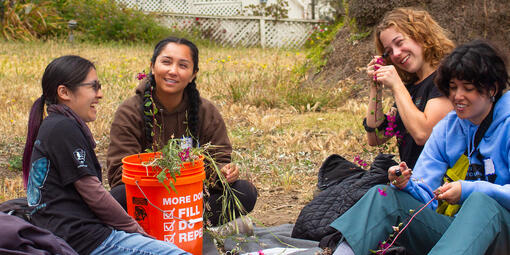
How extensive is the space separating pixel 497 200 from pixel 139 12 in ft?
46.8

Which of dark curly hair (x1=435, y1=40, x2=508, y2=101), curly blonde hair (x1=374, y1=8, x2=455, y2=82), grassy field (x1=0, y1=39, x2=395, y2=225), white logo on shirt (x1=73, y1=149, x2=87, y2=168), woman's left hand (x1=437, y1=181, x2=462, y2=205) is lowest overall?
grassy field (x1=0, y1=39, x2=395, y2=225)

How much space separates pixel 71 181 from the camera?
99.5 inches

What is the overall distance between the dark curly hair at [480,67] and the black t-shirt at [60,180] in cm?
173

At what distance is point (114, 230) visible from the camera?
2.68 metres

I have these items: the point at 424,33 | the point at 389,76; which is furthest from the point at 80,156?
the point at 424,33

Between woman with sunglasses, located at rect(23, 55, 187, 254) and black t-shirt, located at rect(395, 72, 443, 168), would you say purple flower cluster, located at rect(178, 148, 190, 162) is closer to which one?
woman with sunglasses, located at rect(23, 55, 187, 254)

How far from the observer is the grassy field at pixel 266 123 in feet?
15.6

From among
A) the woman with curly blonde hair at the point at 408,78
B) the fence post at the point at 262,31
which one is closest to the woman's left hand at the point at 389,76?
the woman with curly blonde hair at the point at 408,78

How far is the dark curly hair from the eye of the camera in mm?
2664

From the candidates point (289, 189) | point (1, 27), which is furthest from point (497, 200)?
point (1, 27)

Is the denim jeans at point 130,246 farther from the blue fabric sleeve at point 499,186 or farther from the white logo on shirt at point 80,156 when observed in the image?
the blue fabric sleeve at point 499,186

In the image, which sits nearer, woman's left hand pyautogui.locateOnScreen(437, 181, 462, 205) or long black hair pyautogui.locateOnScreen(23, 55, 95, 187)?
woman's left hand pyautogui.locateOnScreen(437, 181, 462, 205)

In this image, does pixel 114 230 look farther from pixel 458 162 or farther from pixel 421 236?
pixel 458 162

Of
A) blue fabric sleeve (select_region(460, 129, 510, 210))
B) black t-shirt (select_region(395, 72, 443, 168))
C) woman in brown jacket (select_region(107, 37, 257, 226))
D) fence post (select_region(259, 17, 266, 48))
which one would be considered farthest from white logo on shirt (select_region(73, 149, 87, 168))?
fence post (select_region(259, 17, 266, 48))
